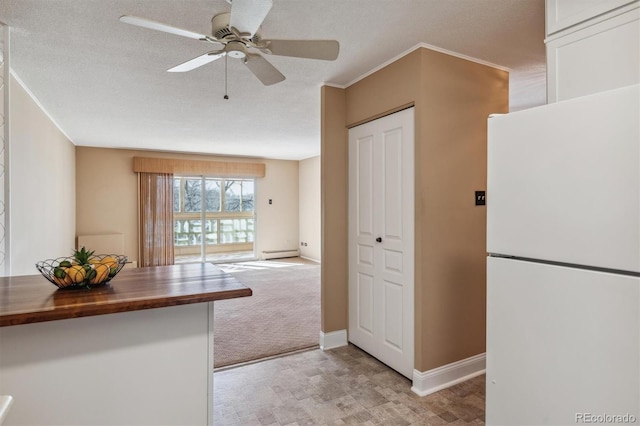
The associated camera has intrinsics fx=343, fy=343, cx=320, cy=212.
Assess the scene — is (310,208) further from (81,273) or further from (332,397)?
(81,273)

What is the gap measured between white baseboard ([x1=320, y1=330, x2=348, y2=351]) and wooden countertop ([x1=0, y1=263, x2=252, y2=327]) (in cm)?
158

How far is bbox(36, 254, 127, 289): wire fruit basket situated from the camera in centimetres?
144

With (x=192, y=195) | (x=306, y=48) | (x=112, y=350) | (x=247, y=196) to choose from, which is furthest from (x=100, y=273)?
(x=247, y=196)

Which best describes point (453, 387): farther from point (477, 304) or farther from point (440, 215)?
point (440, 215)

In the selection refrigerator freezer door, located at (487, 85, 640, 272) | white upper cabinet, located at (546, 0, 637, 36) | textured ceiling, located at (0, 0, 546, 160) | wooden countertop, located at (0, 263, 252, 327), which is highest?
textured ceiling, located at (0, 0, 546, 160)

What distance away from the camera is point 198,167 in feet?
23.4

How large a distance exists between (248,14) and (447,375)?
2.54 metres

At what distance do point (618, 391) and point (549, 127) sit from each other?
924mm

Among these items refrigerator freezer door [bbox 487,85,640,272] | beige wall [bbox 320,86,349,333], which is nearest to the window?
beige wall [bbox 320,86,349,333]

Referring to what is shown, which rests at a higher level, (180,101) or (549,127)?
(180,101)

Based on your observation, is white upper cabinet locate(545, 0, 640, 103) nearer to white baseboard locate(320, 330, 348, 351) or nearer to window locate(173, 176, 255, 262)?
white baseboard locate(320, 330, 348, 351)

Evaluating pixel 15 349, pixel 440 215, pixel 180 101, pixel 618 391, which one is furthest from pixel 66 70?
pixel 618 391

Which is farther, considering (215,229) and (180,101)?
(215,229)

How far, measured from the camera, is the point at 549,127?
4.26 ft
